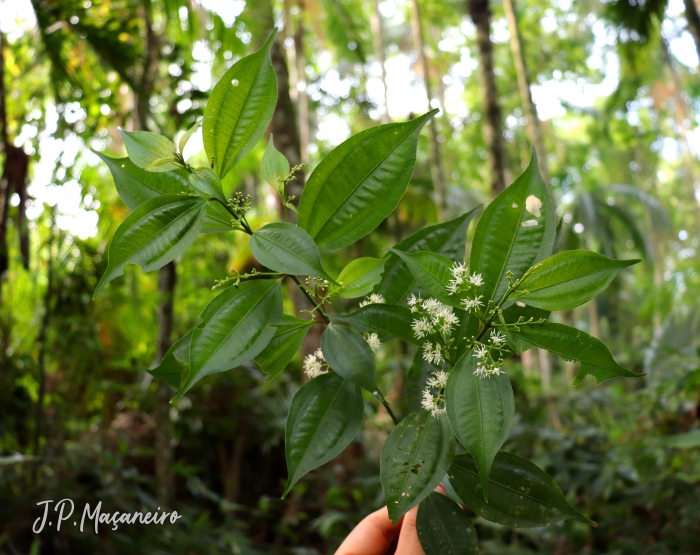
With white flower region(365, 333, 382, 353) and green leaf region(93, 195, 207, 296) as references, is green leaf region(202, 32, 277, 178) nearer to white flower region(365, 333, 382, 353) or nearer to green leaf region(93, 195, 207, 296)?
green leaf region(93, 195, 207, 296)

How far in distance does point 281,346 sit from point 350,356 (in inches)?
4.4

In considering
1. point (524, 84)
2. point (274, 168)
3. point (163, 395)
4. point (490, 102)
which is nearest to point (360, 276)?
point (274, 168)

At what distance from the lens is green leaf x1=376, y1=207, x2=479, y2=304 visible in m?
0.79

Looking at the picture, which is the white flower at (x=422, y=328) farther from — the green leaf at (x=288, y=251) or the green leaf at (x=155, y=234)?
the green leaf at (x=155, y=234)

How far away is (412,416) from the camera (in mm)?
702

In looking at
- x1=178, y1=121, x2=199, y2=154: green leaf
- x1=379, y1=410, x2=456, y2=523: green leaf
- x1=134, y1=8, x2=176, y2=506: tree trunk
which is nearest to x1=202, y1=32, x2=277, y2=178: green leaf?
x1=178, y1=121, x2=199, y2=154: green leaf

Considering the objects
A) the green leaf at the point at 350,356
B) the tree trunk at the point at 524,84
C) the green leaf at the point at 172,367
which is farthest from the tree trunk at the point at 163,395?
the tree trunk at the point at 524,84

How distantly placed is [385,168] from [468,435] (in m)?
0.31

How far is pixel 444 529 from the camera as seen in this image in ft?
2.26

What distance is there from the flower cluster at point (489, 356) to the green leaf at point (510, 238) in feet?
0.17

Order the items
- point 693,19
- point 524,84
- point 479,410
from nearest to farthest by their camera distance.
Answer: point 479,410
point 693,19
point 524,84

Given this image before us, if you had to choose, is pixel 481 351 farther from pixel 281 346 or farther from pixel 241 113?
pixel 241 113

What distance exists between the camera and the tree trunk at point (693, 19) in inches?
193

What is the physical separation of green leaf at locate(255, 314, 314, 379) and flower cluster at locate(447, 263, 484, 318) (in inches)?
7.2
